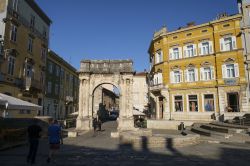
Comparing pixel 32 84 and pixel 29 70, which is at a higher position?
pixel 29 70

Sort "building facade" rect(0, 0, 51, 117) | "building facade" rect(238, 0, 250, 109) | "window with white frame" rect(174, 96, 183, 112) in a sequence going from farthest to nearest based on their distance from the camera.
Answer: "window with white frame" rect(174, 96, 183, 112), "building facade" rect(238, 0, 250, 109), "building facade" rect(0, 0, 51, 117)

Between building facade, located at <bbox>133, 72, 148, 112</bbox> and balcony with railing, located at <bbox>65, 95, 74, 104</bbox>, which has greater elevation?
Answer: building facade, located at <bbox>133, 72, 148, 112</bbox>

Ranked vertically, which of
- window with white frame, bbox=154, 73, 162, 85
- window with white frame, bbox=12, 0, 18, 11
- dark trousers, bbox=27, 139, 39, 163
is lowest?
dark trousers, bbox=27, 139, 39, 163

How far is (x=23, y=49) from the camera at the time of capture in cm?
2909

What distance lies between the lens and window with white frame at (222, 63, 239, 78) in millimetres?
28853

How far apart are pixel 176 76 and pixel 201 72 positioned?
380 centimetres

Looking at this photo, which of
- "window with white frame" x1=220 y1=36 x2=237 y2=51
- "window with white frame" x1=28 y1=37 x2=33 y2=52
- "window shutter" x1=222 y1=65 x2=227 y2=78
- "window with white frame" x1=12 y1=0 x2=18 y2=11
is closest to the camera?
"window with white frame" x1=12 y1=0 x2=18 y2=11

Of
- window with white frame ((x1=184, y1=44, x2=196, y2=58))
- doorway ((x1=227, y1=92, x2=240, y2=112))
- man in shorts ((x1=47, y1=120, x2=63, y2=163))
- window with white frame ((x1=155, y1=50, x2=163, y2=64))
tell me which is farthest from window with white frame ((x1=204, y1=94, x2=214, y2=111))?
man in shorts ((x1=47, y1=120, x2=63, y2=163))

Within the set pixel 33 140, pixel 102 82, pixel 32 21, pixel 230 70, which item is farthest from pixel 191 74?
pixel 33 140

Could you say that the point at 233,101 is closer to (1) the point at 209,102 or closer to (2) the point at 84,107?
(1) the point at 209,102

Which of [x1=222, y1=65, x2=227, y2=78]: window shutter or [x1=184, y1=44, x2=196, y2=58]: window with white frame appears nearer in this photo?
[x1=222, y1=65, x2=227, y2=78]: window shutter

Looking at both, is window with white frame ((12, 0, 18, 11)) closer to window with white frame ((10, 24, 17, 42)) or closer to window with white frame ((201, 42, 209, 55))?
window with white frame ((10, 24, 17, 42))

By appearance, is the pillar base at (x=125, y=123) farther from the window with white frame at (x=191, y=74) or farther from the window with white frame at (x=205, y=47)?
the window with white frame at (x=205, y=47)

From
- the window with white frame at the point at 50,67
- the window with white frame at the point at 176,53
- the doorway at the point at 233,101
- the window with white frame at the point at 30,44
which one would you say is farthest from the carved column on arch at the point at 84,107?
the doorway at the point at 233,101
